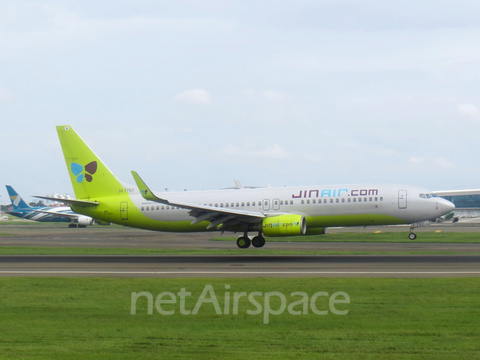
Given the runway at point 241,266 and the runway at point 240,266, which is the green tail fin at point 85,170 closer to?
the runway at point 240,266

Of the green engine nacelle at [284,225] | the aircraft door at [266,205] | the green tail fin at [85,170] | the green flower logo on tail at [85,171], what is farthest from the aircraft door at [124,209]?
the green engine nacelle at [284,225]

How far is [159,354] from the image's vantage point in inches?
396

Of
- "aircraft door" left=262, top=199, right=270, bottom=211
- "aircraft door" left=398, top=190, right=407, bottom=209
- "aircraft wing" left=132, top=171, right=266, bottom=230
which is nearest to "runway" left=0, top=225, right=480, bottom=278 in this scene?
"aircraft wing" left=132, top=171, right=266, bottom=230

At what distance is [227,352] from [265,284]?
874 cm

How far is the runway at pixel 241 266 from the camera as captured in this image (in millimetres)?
22469

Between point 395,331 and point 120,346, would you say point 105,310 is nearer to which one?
point 120,346

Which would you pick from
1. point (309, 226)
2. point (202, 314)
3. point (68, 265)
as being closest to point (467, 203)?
point (309, 226)

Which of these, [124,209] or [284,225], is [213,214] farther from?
[124,209]

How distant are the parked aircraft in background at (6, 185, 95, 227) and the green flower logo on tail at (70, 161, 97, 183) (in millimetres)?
52783

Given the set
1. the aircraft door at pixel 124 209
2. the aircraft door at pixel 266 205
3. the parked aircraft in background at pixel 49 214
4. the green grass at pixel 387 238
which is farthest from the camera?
the parked aircraft in background at pixel 49 214

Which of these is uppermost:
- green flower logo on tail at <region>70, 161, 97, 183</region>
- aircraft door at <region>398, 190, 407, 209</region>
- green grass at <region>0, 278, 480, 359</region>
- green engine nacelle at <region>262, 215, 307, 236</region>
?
green flower logo on tail at <region>70, 161, 97, 183</region>

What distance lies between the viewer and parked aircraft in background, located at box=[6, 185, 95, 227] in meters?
93.2

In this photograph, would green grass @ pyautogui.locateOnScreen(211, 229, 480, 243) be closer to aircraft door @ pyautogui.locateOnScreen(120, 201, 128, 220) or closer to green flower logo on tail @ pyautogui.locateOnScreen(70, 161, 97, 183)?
aircraft door @ pyautogui.locateOnScreen(120, 201, 128, 220)

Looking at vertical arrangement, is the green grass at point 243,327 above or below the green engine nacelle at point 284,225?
below
